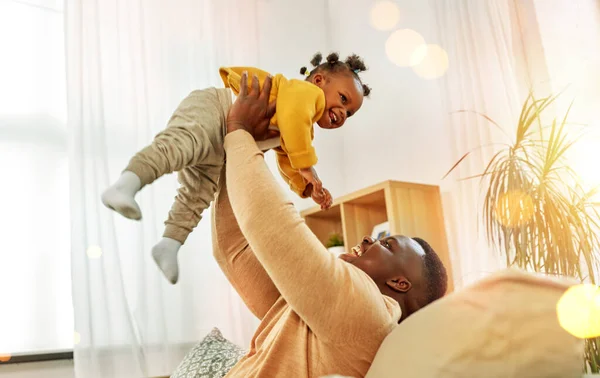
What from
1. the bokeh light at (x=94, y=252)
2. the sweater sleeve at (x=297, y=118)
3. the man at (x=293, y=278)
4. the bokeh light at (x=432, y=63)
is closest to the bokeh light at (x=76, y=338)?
the bokeh light at (x=94, y=252)

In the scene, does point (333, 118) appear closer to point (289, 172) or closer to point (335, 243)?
point (289, 172)

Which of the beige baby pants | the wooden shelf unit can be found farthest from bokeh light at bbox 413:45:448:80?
the beige baby pants

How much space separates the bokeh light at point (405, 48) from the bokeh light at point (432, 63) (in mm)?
20

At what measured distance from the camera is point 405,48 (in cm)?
302

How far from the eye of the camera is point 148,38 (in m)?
2.85

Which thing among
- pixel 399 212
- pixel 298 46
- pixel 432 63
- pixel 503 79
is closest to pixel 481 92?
pixel 503 79

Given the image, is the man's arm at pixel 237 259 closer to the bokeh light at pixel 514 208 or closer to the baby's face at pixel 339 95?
the baby's face at pixel 339 95

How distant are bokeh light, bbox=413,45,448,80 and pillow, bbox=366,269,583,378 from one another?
80.9 inches

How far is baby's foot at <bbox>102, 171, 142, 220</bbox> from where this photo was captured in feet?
3.05

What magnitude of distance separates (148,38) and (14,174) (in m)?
0.98

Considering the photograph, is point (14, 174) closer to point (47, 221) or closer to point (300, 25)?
point (47, 221)

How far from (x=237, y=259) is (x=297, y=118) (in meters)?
0.35

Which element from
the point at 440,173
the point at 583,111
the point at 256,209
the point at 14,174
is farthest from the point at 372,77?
the point at 256,209

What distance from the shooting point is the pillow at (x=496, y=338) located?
2.11 feet
